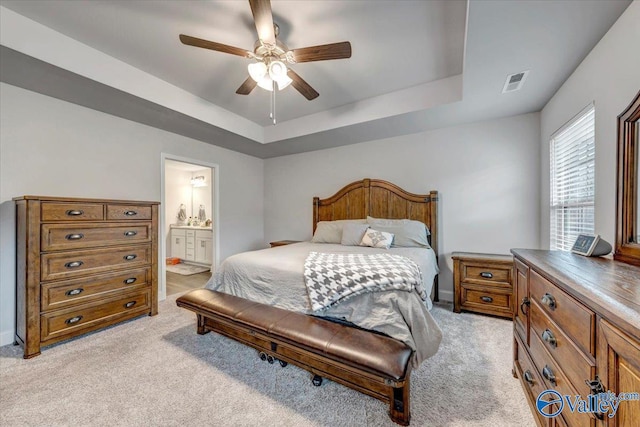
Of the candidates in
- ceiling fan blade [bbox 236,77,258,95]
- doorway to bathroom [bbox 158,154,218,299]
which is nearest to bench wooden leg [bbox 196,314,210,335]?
doorway to bathroom [bbox 158,154,218,299]

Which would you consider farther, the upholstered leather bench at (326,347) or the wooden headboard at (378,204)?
the wooden headboard at (378,204)

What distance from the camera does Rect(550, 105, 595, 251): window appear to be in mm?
1908

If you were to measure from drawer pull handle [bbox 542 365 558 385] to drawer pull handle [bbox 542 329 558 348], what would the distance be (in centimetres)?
12

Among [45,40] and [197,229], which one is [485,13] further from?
[197,229]

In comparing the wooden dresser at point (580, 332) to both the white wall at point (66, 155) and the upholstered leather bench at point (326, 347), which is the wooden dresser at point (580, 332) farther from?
the white wall at point (66, 155)

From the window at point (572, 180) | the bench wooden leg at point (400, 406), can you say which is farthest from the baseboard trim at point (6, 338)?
the window at point (572, 180)

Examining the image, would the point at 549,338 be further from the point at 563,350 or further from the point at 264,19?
the point at 264,19

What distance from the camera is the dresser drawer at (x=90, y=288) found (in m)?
2.17

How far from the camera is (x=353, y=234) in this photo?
10.9ft

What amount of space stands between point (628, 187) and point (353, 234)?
7.74 feet

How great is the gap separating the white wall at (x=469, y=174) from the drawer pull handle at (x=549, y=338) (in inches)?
91.7

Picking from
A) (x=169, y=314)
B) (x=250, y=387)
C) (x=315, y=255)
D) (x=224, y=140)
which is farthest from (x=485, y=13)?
(x=169, y=314)

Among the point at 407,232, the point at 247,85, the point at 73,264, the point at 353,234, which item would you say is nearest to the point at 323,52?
the point at 247,85

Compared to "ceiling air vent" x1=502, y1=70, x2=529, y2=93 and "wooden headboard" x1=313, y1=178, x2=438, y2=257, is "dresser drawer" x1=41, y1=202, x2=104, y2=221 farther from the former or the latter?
"ceiling air vent" x1=502, y1=70, x2=529, y2=93
